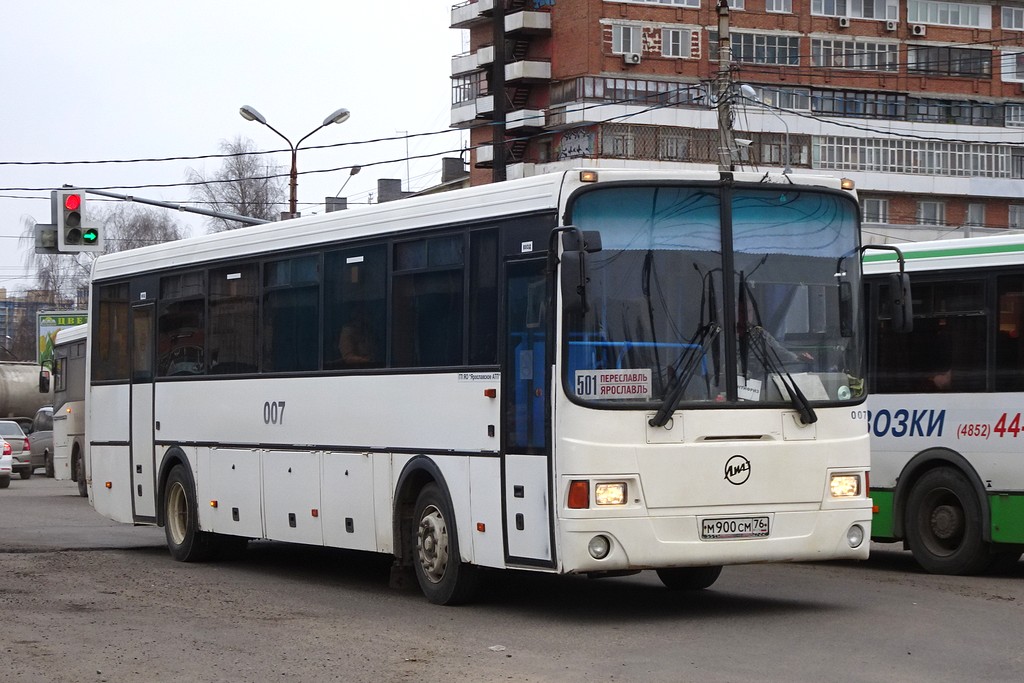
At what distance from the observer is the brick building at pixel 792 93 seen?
7556 cm

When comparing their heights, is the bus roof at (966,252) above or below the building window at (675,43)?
below

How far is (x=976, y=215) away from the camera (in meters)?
82.1

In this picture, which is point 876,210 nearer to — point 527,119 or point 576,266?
point 527,119

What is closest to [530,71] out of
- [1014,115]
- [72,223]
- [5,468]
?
[1014,115]

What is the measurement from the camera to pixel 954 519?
1517cm

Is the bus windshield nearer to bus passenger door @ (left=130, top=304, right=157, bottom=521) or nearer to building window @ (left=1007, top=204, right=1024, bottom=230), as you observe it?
bus passenger door @ (left=130, top=304, right=157, bottom=521)

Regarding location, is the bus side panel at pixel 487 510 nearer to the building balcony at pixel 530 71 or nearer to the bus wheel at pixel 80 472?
the bus wheel at pixel 80 472

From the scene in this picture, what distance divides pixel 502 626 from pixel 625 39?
66588mm

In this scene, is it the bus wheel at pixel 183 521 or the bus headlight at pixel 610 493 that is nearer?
the bus headlight at pixel 610 493

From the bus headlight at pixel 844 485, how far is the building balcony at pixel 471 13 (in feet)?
229

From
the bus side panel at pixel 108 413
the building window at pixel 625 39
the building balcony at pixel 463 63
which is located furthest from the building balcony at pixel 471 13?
the bus side panel at pixel 108 413

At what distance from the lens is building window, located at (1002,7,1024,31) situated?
84.9 metres

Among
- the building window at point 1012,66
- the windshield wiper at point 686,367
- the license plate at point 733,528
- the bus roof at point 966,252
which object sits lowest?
the license plate at point 733,528

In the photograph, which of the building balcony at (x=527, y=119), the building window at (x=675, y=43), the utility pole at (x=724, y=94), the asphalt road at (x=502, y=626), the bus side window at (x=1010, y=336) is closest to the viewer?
the asphalt road at (x=502, y=626)
